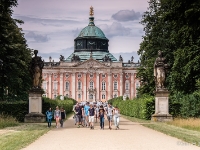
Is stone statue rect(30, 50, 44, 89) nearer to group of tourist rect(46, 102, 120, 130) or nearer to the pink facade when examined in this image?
group of tourist rect(46, 102, 120, 130)

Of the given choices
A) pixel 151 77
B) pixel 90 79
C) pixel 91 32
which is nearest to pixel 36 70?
pixel 151 77

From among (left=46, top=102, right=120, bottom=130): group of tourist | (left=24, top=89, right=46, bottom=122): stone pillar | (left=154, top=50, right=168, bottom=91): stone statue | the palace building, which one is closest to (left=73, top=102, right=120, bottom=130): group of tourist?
(left=46, top=102, right=120, bottom=130): group of tourist

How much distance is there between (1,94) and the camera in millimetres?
33969

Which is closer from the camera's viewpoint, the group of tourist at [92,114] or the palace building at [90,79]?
the group of tourist at [92,114]

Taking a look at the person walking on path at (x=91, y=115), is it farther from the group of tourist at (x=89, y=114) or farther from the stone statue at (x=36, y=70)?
the stone statue at (x=36, y=70)

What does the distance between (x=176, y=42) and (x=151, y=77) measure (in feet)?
28.0

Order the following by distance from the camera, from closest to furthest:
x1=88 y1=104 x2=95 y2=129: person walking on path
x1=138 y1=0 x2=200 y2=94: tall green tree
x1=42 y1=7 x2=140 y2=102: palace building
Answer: x1=88 y1=104 x2=95 y2=129: person walking on path, x1=138 y1=0 x2=200 y2=94: tall green tree, x1=42 y1=7 x2=140 y2=102: palace building

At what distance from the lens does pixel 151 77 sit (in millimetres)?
35344

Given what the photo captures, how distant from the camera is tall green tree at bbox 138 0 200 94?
23188 millimetres

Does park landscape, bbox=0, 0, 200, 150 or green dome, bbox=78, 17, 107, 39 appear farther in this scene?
green dome, bbox=78, 17, 107, 39

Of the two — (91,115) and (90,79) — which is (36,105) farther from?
(90,79)

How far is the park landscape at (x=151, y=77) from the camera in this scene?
18466mm

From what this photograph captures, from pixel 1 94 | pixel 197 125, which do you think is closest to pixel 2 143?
pixel 197 125

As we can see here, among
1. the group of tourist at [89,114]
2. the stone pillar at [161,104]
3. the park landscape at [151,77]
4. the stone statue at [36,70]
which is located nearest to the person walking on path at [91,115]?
the group of tourist at [89,114]
